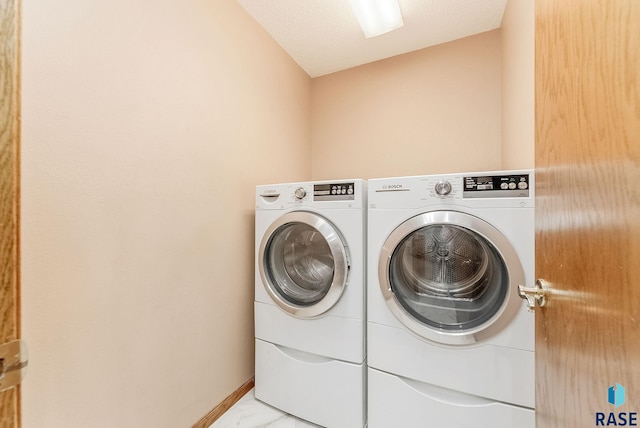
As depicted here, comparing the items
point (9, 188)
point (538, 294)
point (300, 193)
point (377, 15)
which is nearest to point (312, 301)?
point (300, 193)

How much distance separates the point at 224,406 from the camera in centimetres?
146

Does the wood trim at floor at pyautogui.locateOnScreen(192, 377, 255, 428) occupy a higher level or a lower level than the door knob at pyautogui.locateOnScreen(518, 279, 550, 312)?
lower

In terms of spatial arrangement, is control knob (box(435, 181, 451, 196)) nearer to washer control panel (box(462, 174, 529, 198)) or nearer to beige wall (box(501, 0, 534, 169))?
washer control panel (box(462, 174, 529, 198))

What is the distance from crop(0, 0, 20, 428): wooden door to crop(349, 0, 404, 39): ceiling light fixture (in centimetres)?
Answer: 148

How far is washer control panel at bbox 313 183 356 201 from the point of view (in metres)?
1.32

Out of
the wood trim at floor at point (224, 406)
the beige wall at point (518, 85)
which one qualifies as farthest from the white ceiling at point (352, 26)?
the wood trim at floor at point (224, 406)

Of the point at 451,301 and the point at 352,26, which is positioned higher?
the point at 352,26

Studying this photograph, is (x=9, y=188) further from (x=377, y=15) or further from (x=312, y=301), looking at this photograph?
(x=377, y=15)

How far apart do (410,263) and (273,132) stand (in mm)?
1325

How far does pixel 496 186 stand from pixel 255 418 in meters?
1.65

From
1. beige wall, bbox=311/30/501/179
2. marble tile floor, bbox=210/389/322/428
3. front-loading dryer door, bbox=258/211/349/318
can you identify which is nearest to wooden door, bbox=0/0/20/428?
front-loading dryer door, bbox=258/211/349/318

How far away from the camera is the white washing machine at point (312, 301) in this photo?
1308mm

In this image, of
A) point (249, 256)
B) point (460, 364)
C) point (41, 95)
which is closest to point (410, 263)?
point (460, 364)

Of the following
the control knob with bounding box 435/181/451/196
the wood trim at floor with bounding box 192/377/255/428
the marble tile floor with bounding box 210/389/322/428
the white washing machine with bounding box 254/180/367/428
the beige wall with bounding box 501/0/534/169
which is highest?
the beige wall with bounding box 501/0/534/169
